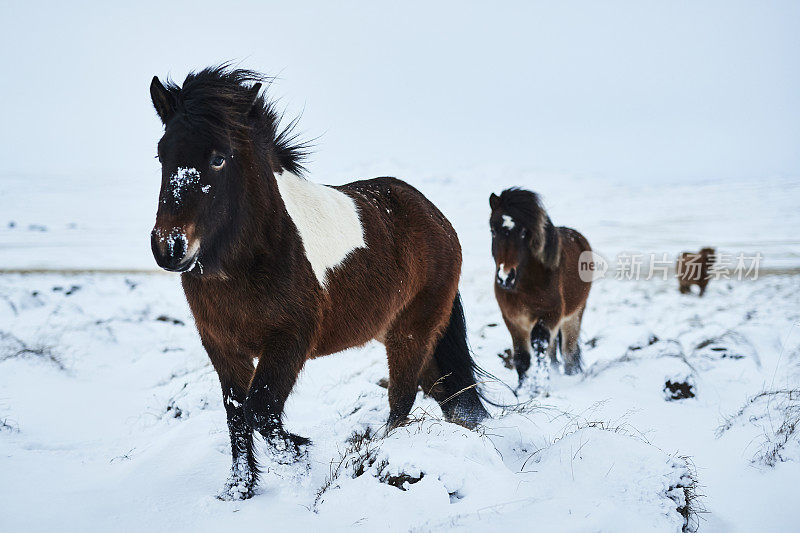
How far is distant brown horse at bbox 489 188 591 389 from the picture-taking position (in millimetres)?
6305

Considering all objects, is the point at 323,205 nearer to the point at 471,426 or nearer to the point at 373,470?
the point at 373,470

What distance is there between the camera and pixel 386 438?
2809mm

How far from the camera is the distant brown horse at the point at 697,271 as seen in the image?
53.0 feet

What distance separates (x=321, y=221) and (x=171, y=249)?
111 centimetres

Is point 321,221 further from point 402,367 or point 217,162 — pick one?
point 402,367

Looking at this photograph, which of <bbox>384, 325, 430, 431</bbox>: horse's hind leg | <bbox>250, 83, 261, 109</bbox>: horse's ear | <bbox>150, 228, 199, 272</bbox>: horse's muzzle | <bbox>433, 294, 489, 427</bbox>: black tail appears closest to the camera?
<bbox>150, 228, 199, 272</bbox>: horse's muzzle

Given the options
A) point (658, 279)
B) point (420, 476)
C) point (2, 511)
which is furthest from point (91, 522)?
point (658, 279)

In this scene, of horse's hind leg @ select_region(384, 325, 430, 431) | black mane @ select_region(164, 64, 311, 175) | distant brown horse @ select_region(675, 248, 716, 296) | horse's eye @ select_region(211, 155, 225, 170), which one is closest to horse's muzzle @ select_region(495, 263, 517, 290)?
horse's hind leg @ select_region(384, 325, 430, 431)

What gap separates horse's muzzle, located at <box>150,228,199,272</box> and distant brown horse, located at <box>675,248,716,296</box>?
17.0 m

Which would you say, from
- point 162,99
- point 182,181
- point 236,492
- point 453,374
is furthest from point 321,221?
point 453,374

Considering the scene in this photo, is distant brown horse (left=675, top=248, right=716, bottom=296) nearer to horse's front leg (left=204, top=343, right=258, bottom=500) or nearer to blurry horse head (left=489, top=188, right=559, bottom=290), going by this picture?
blurry horse head (left=489, top=188, right=559, bottom=290)

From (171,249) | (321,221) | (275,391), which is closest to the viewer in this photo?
(171,249)

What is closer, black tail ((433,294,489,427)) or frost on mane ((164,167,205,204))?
frost on mane ((164,167,205,204))

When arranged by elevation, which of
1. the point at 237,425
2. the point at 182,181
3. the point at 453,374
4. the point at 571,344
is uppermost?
the point at 182,181
